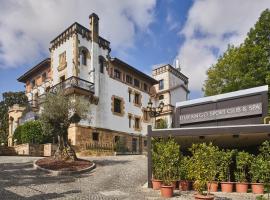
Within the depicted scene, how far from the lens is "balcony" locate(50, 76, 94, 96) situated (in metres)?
30.0

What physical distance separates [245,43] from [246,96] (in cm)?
1549

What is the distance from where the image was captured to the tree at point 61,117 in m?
21.1

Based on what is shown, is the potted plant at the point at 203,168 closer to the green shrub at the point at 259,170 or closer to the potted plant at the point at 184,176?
the potted plant at the point at 184,176

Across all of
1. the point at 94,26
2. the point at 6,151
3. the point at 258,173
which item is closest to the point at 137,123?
the point at 94,26

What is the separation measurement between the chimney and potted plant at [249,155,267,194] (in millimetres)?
25051

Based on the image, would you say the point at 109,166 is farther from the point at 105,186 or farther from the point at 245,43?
the point at 245,43

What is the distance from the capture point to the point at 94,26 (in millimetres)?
34469

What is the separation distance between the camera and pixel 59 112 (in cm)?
2117

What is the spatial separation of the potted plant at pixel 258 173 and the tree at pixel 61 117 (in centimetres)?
1235

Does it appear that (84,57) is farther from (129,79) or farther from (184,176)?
(184,176)

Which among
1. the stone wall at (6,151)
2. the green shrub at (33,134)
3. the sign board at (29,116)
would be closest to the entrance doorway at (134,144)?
the green shrub at (33,134)

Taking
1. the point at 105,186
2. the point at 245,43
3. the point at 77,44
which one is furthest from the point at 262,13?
the point at 105,186

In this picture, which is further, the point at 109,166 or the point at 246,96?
the point at 109,166

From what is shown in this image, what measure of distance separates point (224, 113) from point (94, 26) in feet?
72.4
